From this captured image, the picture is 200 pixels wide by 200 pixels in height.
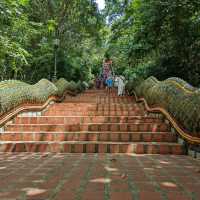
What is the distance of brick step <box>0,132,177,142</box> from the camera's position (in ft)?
24.3

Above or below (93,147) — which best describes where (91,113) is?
above

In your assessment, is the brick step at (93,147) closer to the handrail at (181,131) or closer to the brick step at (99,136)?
the handrail at (181,131)

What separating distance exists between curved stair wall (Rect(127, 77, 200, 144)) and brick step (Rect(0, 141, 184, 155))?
1.35ft

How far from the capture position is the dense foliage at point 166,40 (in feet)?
38.6

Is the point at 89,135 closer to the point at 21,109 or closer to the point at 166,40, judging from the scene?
the point at 21,109

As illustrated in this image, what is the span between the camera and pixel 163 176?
14.9 ft

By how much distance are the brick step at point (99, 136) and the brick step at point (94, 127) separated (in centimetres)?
53

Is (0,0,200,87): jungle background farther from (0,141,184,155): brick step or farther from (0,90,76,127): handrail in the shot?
(0,141,184,155): brick step

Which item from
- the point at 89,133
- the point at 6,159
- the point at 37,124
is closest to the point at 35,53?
the point at 37,124

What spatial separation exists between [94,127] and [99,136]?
0.71m

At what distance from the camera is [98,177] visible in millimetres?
4426

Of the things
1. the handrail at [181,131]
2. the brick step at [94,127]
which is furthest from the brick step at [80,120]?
the brick step at [94,127]

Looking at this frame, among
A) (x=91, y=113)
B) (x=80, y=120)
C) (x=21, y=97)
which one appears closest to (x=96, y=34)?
(x=91, y=113)

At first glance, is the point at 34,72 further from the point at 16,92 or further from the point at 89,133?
the point at 89,133
